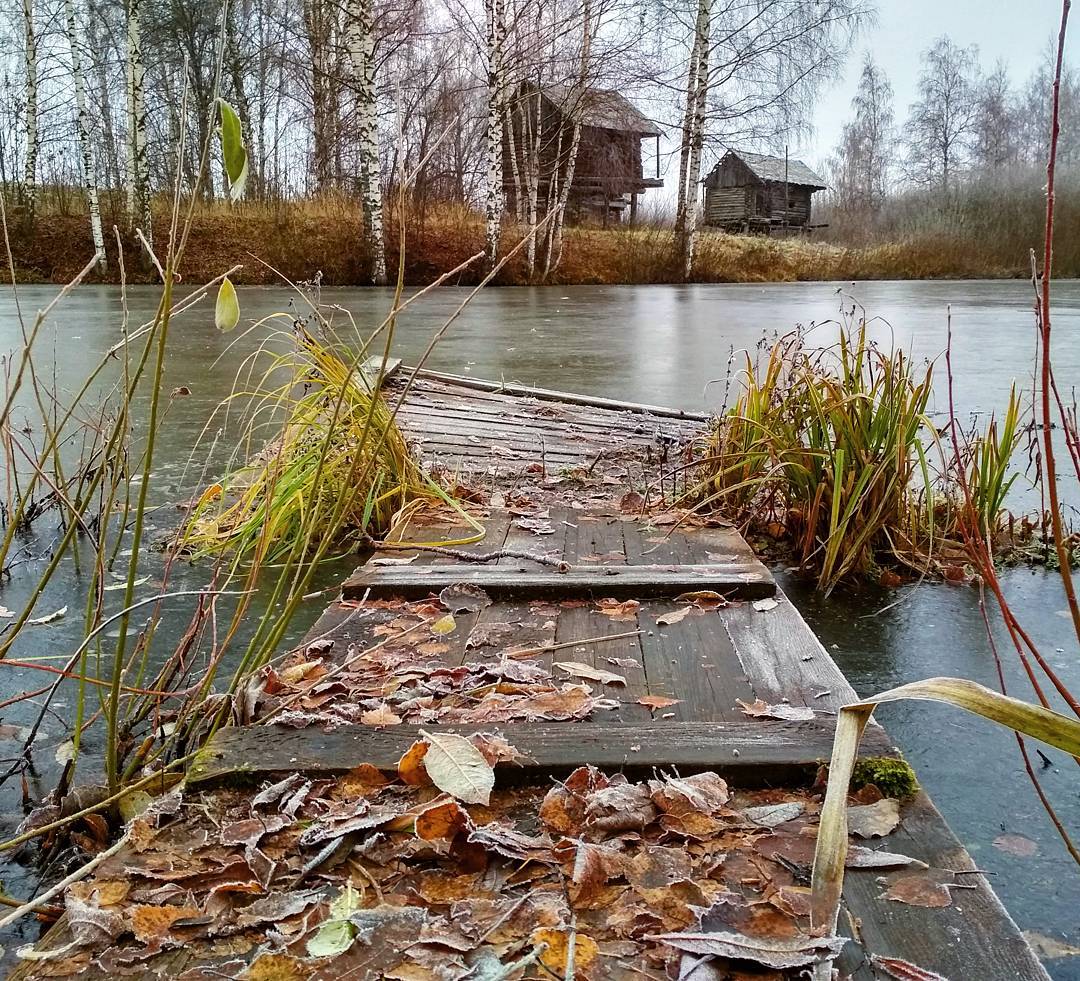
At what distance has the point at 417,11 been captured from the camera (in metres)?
20.9

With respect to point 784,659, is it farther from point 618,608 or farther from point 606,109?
point 606,109

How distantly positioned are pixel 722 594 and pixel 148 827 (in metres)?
1.49

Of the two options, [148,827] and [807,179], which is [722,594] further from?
[807,179]

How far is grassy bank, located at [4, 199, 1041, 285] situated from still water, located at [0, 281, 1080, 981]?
85.6 inches

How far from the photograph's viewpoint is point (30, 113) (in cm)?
2006

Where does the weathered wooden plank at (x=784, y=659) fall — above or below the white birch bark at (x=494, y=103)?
below

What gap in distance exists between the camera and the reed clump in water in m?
3.07

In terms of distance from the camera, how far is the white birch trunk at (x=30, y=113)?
1908 cm

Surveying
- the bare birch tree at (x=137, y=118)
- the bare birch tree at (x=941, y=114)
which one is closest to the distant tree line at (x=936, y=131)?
the bare birch tree at (x=941, y=114)

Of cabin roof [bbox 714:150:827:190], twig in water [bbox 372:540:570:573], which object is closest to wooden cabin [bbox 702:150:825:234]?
cabin roof [bbox 714:150:827:190]

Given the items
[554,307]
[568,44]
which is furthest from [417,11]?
[554,307]

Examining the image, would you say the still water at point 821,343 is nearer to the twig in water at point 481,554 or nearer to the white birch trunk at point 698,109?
the twig in water at point 481,554

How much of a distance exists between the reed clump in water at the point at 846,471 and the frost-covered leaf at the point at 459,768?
1.77m

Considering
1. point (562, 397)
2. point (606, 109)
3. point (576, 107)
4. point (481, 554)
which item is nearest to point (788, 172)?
point (606, 109)
